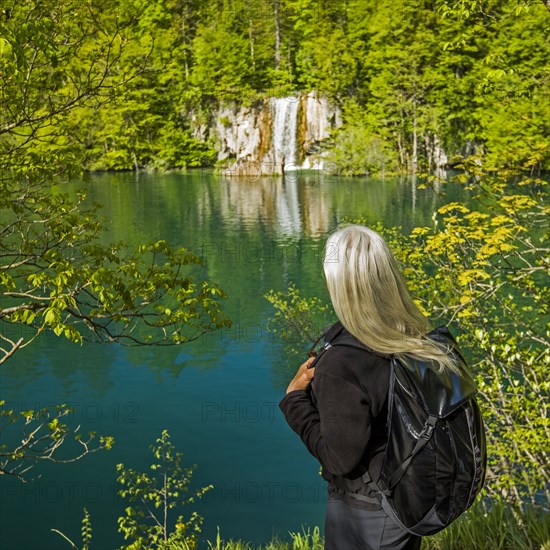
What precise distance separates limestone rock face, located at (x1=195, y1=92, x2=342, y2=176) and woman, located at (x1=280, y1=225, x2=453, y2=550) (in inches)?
1539

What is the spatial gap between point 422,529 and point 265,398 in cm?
848

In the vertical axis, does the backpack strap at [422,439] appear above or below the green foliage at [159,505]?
above

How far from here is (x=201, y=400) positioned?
10.3 meters

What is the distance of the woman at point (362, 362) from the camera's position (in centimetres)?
189

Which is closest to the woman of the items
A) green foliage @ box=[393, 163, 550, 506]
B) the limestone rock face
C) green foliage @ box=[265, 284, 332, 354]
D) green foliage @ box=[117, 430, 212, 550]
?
green foliage @ box=[117, 430, 212, 550]

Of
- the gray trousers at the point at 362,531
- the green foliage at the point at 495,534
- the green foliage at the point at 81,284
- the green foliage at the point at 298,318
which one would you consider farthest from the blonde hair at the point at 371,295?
the green foliage at the point at 298,318

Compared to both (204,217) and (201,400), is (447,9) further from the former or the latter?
(204,217)

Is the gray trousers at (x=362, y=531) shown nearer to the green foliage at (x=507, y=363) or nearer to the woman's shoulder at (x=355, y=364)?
the woman's shoulder at (x=355, y=364)

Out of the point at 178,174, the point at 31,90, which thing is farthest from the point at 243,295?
the point at 178,174

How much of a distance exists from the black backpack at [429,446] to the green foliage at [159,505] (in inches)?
124

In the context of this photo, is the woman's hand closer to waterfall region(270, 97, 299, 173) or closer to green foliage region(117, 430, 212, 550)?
green foliage region(117, 430, 212, 550)

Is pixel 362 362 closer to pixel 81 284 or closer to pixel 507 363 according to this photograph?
pixel 81 284

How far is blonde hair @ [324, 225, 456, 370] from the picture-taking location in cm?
192

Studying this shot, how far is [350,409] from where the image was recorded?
1.88 metres
